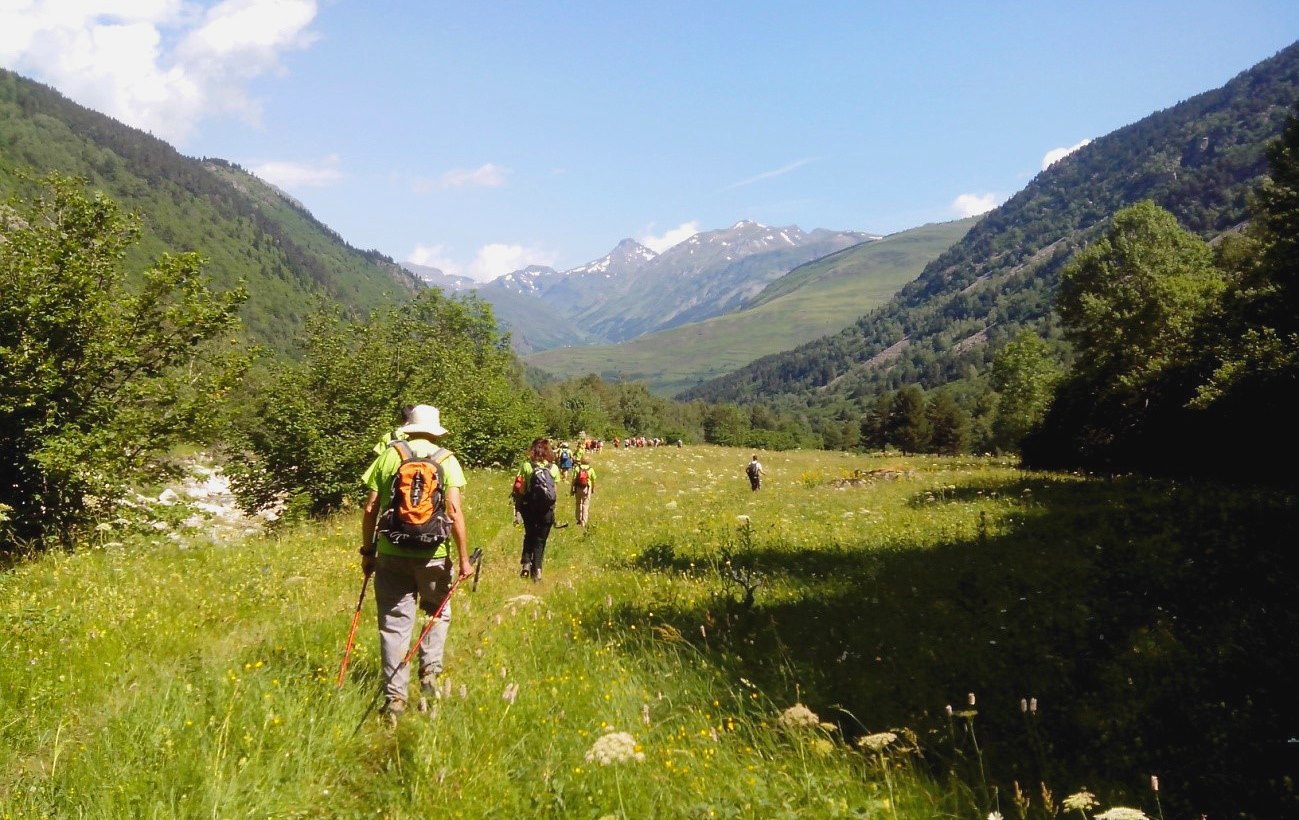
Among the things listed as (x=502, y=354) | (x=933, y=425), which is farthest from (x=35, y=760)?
(x=933, y=425)

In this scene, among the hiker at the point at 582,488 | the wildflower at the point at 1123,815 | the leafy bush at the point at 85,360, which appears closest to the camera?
the wildflower at the point at 1123,815

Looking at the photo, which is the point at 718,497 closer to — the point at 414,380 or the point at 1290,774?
the point at 414,380

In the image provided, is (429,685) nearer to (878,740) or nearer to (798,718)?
(798,718)

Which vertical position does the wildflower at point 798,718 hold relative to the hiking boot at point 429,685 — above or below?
below

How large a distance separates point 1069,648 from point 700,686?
3790 millimetres

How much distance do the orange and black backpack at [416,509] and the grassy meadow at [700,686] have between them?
1.23 m

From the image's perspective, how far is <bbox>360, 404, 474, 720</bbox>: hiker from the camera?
5.54m

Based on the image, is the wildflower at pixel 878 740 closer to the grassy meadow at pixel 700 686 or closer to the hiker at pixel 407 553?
the grassy meadow at pixel 700 686

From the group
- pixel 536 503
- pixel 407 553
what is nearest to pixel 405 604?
pixel 407 553

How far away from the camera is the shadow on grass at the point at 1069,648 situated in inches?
184

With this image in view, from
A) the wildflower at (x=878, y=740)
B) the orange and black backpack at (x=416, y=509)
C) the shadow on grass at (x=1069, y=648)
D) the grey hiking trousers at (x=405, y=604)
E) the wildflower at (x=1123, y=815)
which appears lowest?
the shadow on grass at (x=1069, y=648)

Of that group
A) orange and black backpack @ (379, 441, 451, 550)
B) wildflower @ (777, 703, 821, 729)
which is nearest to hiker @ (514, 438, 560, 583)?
orange and black backpack @ (379, 441, 451, 550)

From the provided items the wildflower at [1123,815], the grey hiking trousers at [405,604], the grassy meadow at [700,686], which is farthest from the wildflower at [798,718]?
the grey hiking trousers at [405,604]

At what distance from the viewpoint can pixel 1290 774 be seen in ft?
14.1
